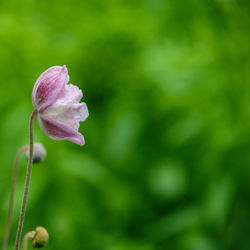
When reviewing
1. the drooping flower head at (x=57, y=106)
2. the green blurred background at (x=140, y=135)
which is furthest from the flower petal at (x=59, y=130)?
the green blurred background at (x=140, y=135)

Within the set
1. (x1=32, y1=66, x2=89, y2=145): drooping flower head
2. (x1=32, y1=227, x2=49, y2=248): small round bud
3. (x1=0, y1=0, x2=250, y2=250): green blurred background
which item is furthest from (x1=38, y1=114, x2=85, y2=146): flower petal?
(x1=0, y1=0, x2=250, y2=250): green blurred background

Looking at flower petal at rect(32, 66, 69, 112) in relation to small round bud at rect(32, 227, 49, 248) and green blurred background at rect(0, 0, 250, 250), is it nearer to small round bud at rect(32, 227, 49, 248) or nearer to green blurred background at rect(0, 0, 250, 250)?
small round bud at rect(32, 227, 49, 248)

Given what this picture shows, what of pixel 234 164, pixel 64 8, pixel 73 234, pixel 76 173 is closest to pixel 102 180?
pixel 76 173

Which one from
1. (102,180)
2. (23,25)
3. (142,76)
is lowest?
(102,180)

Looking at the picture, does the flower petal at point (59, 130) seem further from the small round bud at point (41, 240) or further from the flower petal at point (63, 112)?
the small round bud at point (41, 240)

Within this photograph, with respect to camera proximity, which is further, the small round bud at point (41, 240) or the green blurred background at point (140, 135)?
the green blurred background at point (140, 135)

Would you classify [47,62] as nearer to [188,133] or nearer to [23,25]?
[23,25]

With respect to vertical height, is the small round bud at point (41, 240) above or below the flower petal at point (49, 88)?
below
